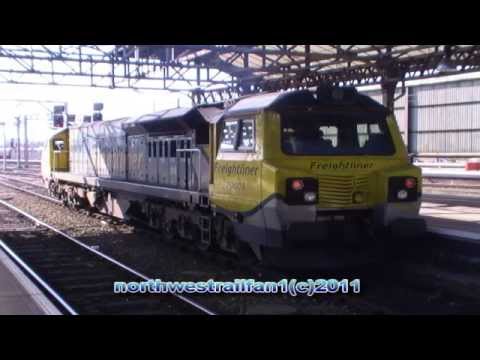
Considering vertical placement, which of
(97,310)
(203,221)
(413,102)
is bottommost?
(97,310)

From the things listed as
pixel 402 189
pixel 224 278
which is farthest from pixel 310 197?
pixel 224 278

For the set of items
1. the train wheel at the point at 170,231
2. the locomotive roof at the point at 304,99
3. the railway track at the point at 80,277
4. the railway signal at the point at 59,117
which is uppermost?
the railway signal at the point at 59,117

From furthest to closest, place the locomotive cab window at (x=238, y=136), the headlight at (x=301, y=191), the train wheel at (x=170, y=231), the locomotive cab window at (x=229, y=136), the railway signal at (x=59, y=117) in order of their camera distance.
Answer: the railway signal at (x=59, y=117) < the train wheel at (x=170, y=231) < the locomotive cab window at (x=229, y=136) < the locomotive cab window at (x=238, y=136) < the headlight at (x=301, y=191)

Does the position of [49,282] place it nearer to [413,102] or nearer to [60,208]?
[60,208]

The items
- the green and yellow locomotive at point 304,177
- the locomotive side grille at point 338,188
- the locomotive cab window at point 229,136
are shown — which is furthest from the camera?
the locomotive cab window at point 229,136

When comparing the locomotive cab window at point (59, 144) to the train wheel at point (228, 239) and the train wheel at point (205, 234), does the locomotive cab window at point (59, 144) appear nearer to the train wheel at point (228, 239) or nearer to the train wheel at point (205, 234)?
the train wheel at point (205, 234)

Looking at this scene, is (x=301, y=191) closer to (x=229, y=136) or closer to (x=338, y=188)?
(x=338, y=188)

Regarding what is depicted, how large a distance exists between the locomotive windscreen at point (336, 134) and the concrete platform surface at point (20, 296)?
12.8 feet

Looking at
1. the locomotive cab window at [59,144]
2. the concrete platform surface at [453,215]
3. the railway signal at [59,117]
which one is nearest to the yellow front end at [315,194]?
the concrete platform surface at [453,215]

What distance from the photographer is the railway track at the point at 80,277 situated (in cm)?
827

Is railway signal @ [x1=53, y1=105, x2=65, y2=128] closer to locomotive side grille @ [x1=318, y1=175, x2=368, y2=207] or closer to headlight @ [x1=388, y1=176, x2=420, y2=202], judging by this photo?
locomotive side grille @ [x1=318, y1=175, x2=368, y2=207]
